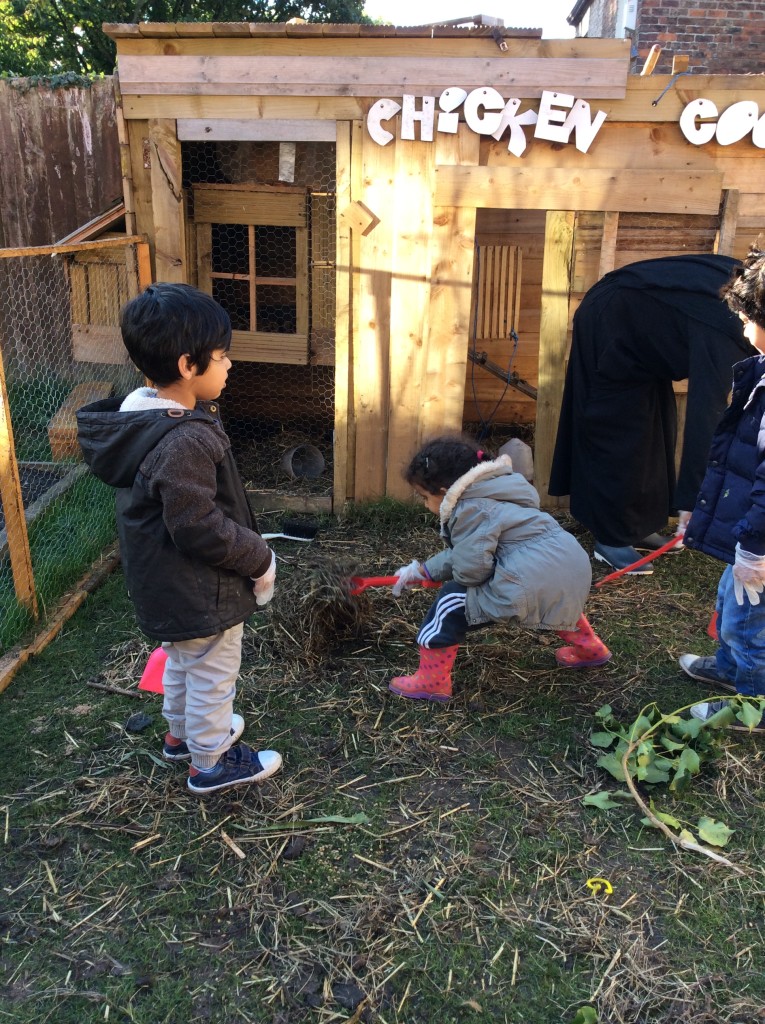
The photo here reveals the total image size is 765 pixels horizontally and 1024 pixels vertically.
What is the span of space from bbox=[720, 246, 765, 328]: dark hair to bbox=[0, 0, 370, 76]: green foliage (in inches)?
570

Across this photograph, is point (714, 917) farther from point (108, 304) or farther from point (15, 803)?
point (108, 304)

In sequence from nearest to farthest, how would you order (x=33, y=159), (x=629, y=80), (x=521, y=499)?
(x=521, y=499) < (x=629, y=80) < (x=33, y=159)

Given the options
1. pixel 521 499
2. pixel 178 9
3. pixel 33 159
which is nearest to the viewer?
pixel 521 499

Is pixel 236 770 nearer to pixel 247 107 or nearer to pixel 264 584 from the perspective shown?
pixel 264 584

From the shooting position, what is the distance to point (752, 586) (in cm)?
289

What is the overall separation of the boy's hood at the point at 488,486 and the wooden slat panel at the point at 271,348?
320 cm

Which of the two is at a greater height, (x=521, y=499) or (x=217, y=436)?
(x=217, y=436)

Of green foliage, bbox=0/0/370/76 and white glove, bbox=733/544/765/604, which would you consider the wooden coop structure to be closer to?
white glove, bbox=733/544/765/604

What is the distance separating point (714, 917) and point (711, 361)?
2.46 metres

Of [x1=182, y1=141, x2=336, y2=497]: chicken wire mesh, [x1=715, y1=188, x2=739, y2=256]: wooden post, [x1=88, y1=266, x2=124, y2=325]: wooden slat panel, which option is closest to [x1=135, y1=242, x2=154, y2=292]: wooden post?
[x1=88, y1=266, x2=124, y2=325]: wooden slat panel

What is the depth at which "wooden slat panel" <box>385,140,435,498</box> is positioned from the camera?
191 inches

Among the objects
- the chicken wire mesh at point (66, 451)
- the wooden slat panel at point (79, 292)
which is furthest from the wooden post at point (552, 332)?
the wooden slat panel at point (79, 292)

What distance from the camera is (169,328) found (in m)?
2.25

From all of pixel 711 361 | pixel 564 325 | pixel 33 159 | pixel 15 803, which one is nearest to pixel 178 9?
pixel 33 159
